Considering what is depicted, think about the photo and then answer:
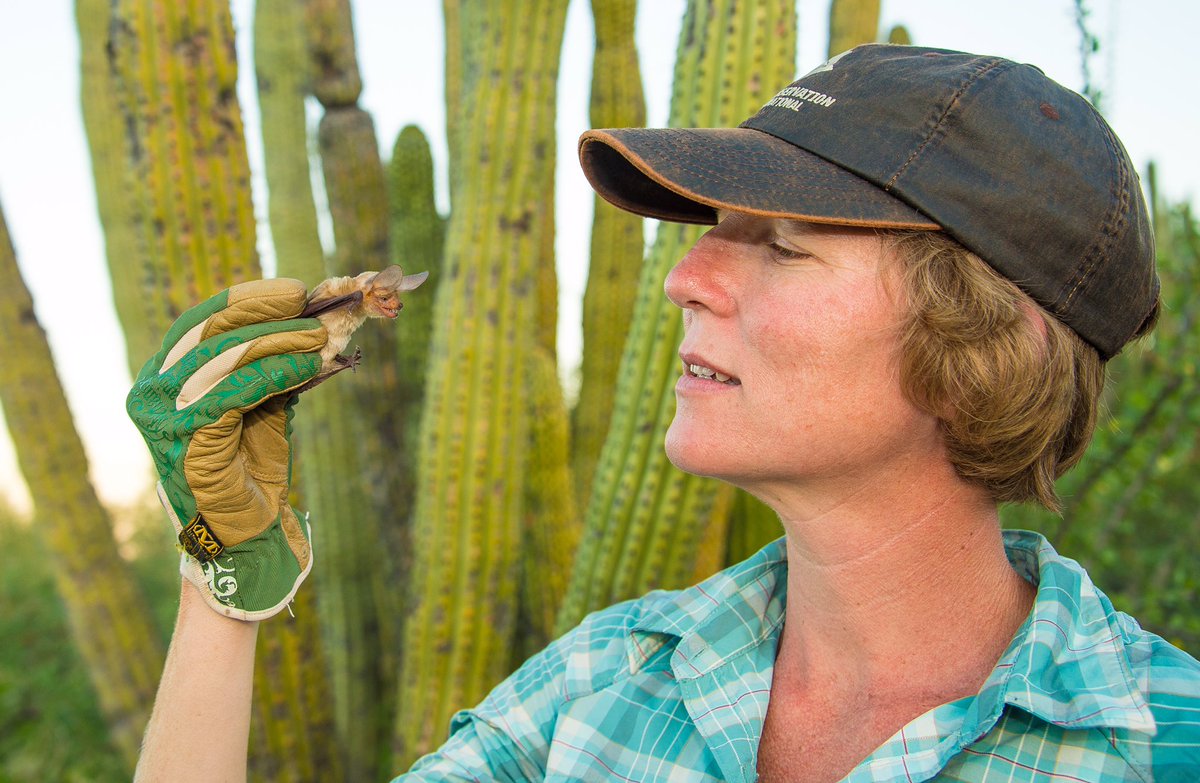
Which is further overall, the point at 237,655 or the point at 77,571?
the point at 77,571

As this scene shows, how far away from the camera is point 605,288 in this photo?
4488mm

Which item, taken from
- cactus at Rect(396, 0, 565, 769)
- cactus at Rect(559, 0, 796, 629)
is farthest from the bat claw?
cactus at Rect(396, 0, 565, 769)

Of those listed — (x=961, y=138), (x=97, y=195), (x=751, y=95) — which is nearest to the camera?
(x=961, y=138)

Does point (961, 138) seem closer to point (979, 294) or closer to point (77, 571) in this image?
point (979, 294)

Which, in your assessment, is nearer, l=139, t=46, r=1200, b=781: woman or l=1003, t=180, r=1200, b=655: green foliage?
l=139, t=46, r=1200, b=781: woman

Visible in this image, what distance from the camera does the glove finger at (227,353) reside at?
1561 millimetres

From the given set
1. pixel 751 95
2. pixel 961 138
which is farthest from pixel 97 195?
pixel 961 138

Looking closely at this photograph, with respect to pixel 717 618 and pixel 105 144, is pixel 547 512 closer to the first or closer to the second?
pixel 717 618

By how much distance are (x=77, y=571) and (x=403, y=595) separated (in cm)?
129

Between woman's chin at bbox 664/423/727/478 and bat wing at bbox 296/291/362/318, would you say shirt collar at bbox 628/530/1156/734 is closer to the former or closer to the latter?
woman's chin at bbox 664/423/727/478

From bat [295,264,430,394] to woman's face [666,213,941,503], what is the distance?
18.6 inches

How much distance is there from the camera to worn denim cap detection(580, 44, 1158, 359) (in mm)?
1422

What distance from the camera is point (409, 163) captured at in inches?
170

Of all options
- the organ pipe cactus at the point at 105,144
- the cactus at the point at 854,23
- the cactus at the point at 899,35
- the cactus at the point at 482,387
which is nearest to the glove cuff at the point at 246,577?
the cactus at the point at 482,387
